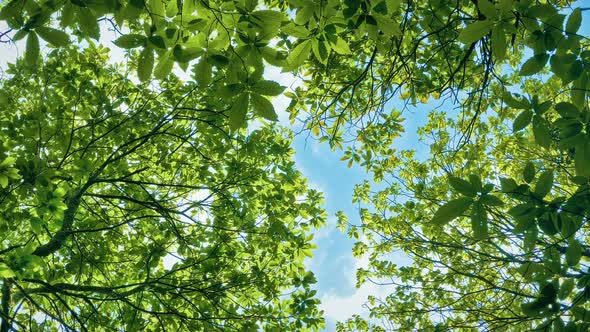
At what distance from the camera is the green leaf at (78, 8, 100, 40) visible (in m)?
1.67

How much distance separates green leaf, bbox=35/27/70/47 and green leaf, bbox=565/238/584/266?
265 cm

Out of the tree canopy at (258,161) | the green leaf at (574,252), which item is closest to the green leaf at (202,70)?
the tree canopy at (258,161)

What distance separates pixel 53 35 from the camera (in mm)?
1609

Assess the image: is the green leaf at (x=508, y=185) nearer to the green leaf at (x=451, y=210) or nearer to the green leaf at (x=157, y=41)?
the green leaf at (x=451, y=210)

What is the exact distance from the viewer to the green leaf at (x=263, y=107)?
150cm

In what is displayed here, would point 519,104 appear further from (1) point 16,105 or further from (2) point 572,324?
(1) point 16,105

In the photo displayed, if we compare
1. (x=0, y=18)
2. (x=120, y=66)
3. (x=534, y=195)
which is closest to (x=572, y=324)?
(x=534, y=195)

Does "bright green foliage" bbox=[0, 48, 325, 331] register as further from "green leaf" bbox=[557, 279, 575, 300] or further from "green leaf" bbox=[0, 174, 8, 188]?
"green leaf" bbox=[557, 279, 575, 300]

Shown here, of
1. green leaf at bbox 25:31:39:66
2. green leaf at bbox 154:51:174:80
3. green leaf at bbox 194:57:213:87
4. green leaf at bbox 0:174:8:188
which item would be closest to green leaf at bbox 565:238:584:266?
green leaf at bbox 194:57:213:87

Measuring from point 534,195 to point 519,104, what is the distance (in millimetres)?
529

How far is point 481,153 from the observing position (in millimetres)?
6684

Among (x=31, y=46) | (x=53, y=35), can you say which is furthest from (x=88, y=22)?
(x=31, y=46)

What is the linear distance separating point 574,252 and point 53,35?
2.73 m

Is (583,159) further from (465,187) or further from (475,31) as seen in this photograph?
(475,31)
